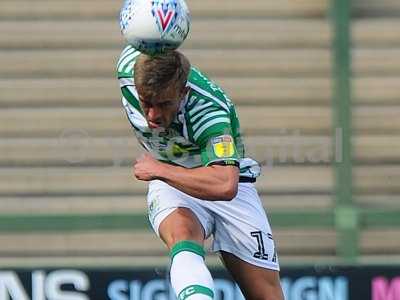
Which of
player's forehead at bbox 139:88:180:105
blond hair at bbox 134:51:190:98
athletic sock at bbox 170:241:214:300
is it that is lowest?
athletic sock at bbox 170:241:214:300

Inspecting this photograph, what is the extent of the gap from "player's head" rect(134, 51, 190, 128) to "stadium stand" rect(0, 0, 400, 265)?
2847 mm

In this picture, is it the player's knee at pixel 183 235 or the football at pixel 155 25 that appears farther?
the player's knee at pixel 183 235

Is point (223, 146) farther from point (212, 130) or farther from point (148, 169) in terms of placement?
point (148, 169)

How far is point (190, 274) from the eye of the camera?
5133 millimetres

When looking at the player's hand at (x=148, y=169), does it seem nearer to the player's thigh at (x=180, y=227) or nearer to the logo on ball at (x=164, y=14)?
the player's thigh at (x=180, y=227)

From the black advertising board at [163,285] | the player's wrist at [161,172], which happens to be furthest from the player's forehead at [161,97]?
the black advertising board at [163,285]

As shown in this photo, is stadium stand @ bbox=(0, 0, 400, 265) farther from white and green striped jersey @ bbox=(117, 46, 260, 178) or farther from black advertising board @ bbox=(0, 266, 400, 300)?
white and green striped jersey @ bbox=(117, 46, 260, 178)

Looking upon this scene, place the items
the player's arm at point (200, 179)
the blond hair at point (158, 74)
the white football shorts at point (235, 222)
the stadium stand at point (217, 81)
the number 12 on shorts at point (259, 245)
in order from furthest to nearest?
the stadium stand at point (217, 81) → the number 12 on shorts at point (259, 245) → the white football shorts at point (235, 222) → the player's arm at point (200, 179) → the blond hair at point (158, 74)

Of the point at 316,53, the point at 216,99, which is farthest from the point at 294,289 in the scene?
the point at 216,99

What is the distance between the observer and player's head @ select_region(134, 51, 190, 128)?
16.6ft

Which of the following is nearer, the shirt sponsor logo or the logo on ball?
the logo on ball

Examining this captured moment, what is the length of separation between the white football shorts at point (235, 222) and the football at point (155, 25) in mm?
693

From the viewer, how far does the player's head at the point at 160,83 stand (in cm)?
505

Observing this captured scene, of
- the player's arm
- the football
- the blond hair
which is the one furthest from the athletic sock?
the football
